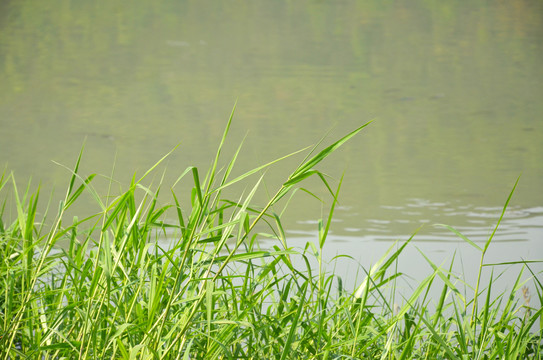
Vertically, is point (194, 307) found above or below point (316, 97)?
below

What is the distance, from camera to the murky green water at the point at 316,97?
199 centimetres

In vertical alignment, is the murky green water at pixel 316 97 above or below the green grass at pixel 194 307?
above

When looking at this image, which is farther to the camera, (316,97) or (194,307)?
(316,97)

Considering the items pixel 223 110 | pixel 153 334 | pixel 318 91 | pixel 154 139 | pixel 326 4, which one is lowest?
pixel 153 334

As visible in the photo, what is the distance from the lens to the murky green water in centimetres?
199

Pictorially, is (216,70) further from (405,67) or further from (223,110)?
(405,67)

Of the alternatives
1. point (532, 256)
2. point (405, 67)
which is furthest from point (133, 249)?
point (405, 67)

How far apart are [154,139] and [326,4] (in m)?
1.19

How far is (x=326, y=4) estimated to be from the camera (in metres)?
2.77

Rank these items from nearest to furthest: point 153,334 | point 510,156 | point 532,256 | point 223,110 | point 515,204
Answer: point 153,334, point 532,256, point 515,204, point 510,156, point 223,110

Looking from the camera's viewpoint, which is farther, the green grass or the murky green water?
the murky green water

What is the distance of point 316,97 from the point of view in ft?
7.93

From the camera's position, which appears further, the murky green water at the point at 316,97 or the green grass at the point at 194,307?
the murky green water at the point at 316,97

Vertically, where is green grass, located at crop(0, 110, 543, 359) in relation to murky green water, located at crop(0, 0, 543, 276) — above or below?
below
